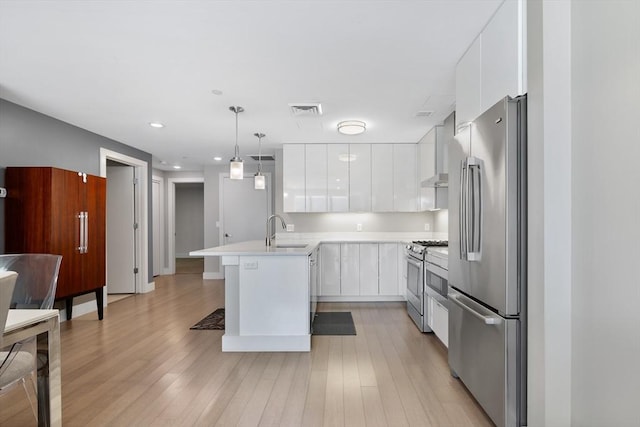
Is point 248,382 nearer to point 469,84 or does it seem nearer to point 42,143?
point 469,84

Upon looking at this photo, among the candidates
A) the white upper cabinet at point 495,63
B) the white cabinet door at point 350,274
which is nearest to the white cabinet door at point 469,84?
the white upper cabinet at point 495,63

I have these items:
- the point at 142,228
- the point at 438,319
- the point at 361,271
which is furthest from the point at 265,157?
the point at 438,319

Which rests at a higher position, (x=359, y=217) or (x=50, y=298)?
(x=359, y=217)

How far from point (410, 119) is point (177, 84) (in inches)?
101

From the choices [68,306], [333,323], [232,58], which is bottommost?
[333,323]

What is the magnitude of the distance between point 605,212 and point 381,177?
3810 millimetres

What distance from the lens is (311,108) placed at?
353cm

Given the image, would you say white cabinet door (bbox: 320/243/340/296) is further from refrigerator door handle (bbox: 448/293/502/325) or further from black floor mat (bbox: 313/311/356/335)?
refrigerator door handle (bbox: 448/293/502/325)

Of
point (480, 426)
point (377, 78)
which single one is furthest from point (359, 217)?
point (480, 426)

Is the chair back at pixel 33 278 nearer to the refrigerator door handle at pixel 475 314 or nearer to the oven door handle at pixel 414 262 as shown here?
the refrigerator door handle at pixel 475 314

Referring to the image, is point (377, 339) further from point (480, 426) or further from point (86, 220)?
point (86, 220)

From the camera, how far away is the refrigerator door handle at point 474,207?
6.62ft

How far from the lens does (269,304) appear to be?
10.2ft

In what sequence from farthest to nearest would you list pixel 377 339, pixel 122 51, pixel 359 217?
1. pixel 359 217
2. pixel 377 339
3. pixel 122 51
